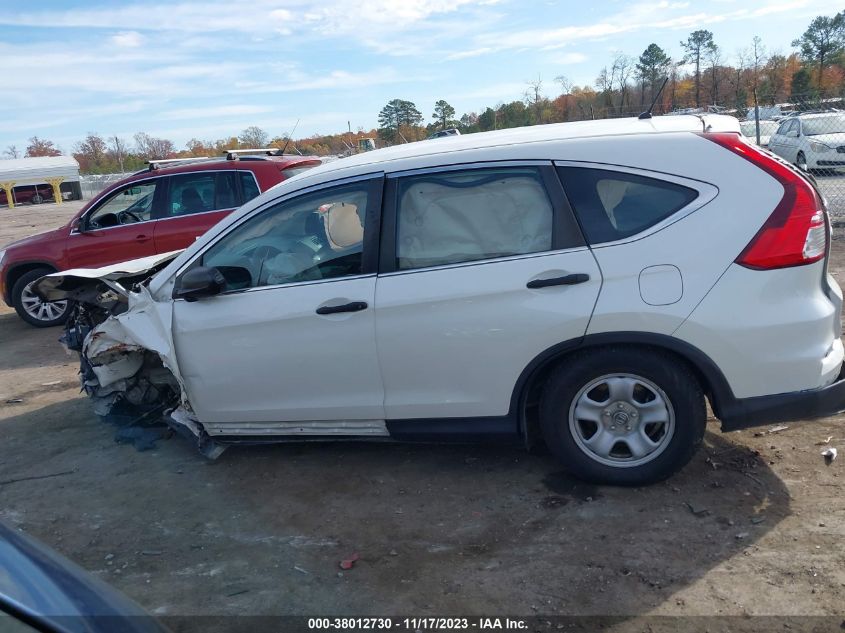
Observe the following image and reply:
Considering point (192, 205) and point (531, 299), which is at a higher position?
point (192, 205)

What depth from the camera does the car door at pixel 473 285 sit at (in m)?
3.97

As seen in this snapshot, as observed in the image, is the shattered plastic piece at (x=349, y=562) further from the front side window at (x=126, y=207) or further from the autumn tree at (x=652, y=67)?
the autumn tree at (x=652, y=67)

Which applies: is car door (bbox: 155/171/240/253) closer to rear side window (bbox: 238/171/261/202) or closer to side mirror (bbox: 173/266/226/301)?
rear side window (bbox: 238/171/261/202)

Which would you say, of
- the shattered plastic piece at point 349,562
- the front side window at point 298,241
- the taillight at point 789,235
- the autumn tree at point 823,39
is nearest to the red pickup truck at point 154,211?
the front side window at point 298,241

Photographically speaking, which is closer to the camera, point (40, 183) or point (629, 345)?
point (629, 345)

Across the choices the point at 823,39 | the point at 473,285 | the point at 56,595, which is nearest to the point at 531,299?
the point at 473,285

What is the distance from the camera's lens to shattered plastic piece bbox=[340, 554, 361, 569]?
12.2ft

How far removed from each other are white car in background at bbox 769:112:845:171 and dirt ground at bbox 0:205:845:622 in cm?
1345

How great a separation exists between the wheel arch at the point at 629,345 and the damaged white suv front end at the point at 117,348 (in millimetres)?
2234

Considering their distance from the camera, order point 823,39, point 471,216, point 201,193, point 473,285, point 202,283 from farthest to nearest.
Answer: point 823,39
point 201,193
point 202,283
point 471,216
point 473,285

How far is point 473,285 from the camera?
13.3 feet

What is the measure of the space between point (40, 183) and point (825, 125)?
170ft

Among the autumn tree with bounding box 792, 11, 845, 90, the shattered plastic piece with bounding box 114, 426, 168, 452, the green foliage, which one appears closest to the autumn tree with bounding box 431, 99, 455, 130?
the green foliage

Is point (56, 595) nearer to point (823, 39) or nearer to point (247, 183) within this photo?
point (247, 183)
